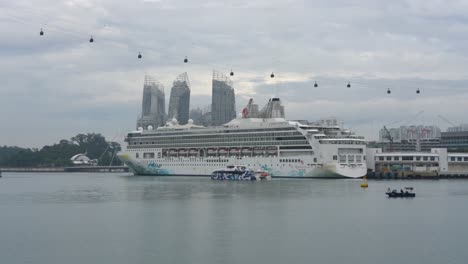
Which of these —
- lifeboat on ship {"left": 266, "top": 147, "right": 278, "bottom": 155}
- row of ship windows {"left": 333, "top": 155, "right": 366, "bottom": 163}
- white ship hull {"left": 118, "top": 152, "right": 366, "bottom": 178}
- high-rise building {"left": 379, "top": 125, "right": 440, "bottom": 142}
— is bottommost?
white ship hull {"left": 118, "top": 152, "right": 366, "bottom": 178}

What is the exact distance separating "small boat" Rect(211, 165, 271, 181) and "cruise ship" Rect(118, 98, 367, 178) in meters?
2.63

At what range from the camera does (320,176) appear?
7838 centimetres

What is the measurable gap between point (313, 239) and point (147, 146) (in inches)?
2846

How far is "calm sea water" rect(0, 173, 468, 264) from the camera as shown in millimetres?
26172

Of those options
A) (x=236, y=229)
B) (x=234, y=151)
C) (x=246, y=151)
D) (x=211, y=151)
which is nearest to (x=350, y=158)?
(x=246, y=151)

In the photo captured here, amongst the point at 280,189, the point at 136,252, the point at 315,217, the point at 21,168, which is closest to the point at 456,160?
the point at 280,189

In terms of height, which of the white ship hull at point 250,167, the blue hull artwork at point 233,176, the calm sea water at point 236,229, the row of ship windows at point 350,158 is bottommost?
the calm sea water at point 236,229

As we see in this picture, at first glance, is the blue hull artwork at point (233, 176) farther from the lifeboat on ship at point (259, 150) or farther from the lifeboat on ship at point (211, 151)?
the lifeboat on ship at point (211, 151)

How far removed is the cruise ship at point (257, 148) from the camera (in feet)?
257

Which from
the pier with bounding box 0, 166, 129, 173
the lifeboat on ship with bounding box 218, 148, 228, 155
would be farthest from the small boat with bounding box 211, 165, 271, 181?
the pier with bounding box 0, 166, 129, 173

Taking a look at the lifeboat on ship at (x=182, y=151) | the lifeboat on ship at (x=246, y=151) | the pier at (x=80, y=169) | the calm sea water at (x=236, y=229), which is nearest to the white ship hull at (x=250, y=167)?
the lifeboat on ship at (x=246, y=151)

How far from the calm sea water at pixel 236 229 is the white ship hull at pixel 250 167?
2581 centimetres

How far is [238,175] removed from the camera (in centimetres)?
7975

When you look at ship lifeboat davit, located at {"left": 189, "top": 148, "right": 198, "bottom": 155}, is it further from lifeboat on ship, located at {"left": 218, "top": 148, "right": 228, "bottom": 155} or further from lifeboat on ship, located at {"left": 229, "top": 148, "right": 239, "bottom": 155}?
lifeboat on ship, located at {"left": 229, "top": 148, "right": 239, "bottom": 155}
